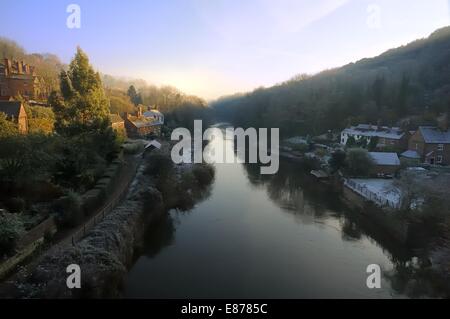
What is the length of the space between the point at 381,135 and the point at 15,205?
32608 mm

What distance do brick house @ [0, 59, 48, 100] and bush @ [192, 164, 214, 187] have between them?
17.5 metres

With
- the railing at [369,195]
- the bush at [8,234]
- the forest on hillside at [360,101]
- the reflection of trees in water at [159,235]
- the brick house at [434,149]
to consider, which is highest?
the forest on hillside at [360,101]

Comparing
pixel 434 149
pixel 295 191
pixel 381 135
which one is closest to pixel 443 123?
pixel 434 149

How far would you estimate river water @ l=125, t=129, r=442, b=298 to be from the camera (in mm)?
11078

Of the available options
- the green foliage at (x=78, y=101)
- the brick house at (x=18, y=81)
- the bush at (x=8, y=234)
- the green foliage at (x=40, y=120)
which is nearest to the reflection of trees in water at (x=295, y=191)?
the green foliage at (x=78, y=101)

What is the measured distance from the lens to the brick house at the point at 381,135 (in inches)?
1288

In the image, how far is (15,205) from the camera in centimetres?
1179

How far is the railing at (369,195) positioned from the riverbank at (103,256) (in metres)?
11.6

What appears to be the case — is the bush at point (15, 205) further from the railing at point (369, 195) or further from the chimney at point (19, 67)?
the chimney at point (19, 67)

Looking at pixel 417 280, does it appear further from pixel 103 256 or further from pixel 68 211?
pixel 68 211

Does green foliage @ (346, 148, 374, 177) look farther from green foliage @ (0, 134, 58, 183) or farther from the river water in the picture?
green foliage @ (0, 134, 58, 183)

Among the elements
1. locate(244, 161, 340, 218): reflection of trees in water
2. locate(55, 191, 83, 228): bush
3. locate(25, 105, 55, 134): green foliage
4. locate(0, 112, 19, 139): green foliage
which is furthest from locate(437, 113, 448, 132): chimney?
locate(0, 112, 19, 139): green foliage

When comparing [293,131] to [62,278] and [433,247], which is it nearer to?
[433,247]

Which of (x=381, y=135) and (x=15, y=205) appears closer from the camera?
(x=15, y=205)
